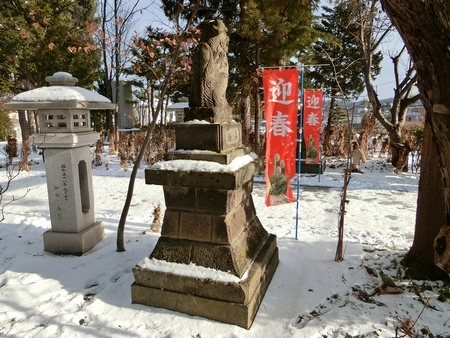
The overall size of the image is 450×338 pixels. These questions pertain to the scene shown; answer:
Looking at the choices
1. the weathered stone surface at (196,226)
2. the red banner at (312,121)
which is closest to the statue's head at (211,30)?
the weathered stone surface at (196,226)

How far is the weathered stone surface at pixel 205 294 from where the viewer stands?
2812 mm

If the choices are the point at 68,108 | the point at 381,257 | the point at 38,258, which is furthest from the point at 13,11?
the point at 381,257

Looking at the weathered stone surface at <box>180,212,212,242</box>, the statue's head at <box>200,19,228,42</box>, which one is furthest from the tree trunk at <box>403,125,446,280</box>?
the statue's head at <box>200,19,228,42</box>

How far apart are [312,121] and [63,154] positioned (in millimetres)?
7805

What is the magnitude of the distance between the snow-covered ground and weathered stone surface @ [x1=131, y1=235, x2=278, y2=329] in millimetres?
82

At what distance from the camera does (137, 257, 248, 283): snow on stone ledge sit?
2.88 metres

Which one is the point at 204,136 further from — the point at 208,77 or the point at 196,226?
the point at 196,226

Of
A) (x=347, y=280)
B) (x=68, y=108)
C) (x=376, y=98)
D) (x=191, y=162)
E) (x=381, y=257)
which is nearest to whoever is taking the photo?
(x=191, y=162)

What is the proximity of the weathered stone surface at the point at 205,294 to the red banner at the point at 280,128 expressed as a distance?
1.79 metres

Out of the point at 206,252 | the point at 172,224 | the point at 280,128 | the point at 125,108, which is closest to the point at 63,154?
the point at 172,224

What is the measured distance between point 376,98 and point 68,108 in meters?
10.2

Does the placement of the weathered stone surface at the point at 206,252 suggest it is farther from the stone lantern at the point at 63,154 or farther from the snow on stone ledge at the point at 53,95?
the snow on stone ledge at the point at 53,95

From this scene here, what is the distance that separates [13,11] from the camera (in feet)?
38.9

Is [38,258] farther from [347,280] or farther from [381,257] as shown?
[381,257]
